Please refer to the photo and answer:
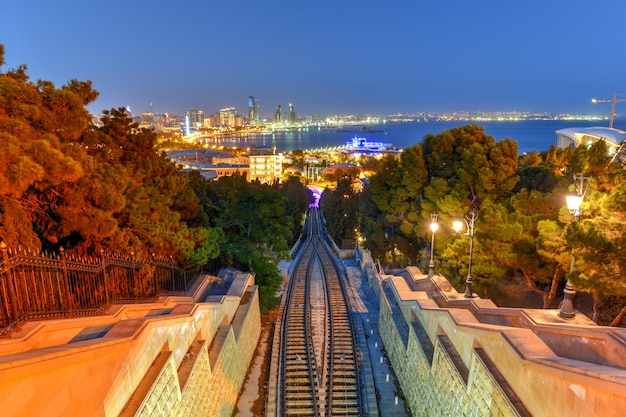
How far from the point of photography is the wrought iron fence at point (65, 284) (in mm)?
5434

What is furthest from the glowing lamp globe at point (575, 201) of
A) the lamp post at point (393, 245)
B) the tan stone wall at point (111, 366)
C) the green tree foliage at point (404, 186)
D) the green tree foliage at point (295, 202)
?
the green tree foliage at point (295, 202)

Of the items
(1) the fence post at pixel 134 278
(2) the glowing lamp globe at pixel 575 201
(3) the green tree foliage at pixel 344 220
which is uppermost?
(2) the glowing lamp globe at pixel 575 201

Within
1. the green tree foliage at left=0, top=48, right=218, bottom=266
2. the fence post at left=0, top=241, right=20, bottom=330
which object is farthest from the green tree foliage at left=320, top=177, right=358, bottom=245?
the fence post at left=0, top=241, right=20, bottom=330

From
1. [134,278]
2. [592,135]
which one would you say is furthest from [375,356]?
[592,135]

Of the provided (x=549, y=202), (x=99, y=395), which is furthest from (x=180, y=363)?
(x=549, y=202)

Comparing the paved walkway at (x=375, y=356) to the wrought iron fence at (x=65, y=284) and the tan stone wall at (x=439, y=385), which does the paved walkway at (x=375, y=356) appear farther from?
the wrought iron fence at (x=65, y=284)

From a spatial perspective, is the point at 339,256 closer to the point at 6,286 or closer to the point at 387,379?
the point at 387,379

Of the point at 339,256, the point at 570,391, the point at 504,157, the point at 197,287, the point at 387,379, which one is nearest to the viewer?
the point at 570,391

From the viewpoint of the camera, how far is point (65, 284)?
6.66 m

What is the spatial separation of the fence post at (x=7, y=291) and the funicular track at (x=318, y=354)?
233 inches

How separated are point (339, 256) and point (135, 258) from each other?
19761 millimetres

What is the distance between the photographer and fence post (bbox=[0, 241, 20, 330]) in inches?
206

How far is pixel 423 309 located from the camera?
9.21 metres

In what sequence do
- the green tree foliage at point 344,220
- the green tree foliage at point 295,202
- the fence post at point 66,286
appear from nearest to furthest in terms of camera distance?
the fence post at point 66,286 → the green tree foliage at point 344,220 → the green tree foliage at point 295,202
